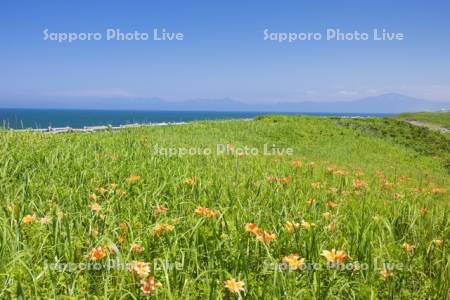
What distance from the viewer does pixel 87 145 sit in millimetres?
8266

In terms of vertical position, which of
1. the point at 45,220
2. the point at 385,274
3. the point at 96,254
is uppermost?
the point at 45,220

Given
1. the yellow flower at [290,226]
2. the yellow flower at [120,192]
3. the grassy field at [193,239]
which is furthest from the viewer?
the yellow flower at [120,192]

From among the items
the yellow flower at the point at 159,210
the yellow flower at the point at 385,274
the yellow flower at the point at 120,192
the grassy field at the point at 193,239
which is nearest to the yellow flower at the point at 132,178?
the grassy field at the point at 193,239

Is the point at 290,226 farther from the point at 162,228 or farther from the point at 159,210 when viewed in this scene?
the point at 159,210

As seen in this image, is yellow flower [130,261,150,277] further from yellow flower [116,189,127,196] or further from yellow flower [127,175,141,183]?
yellow flower [127,175,141,183]

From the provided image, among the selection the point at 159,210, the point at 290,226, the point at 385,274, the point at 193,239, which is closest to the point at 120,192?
the point at 159,210

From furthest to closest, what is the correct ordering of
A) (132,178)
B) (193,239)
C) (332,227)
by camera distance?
(132,178) → (332,227) → (193,239)

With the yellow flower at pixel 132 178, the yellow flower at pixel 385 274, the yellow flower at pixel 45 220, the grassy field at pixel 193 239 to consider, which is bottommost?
the yellow flower at pixel 385 274

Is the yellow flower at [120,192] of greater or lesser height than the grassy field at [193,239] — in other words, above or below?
above

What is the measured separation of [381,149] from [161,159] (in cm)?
1543

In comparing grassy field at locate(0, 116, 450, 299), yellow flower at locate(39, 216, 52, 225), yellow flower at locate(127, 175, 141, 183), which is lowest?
grassy field at locate(0, 116, 450, 299)

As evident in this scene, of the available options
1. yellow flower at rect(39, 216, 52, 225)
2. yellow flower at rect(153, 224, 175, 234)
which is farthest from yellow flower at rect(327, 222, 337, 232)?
yellow flower at rect(39, 216, 52, 225)

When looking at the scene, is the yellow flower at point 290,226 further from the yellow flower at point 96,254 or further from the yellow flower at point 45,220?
the yellow flower at point 45,220

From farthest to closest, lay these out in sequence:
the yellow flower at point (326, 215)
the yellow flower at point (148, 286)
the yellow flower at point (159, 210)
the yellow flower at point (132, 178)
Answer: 1. the yellow flower at point (132, 178)
2. the yellow flower at point (326, 215)
3. the yellow flower at point (159, 210)
4. the yellow flower at point (148, 286)
